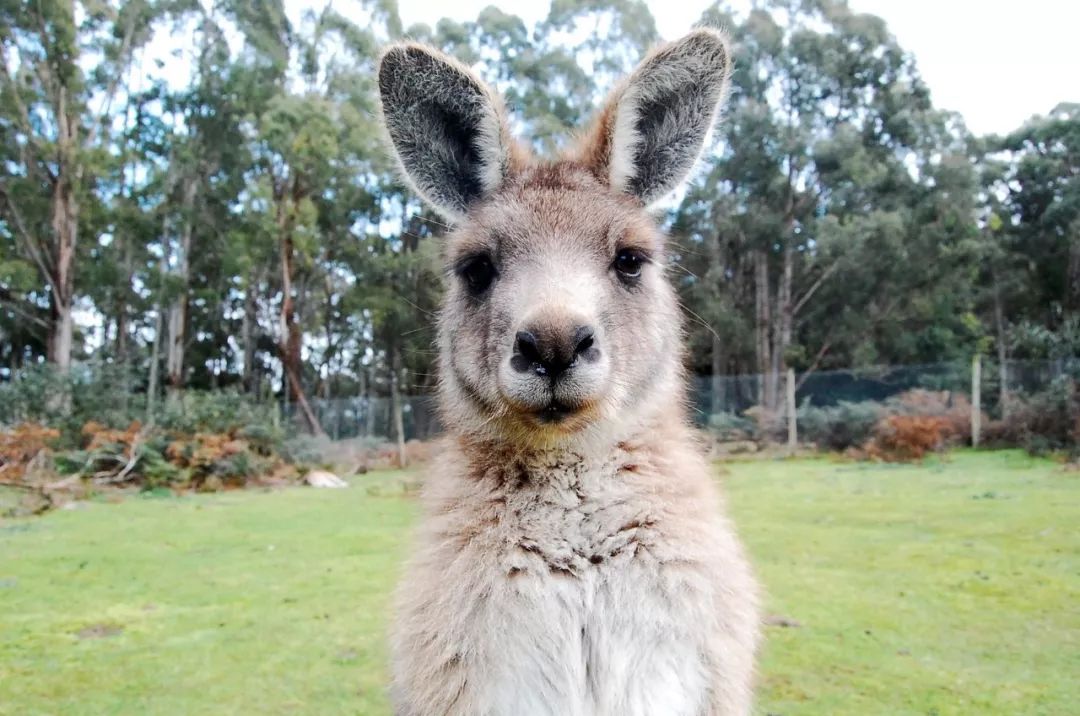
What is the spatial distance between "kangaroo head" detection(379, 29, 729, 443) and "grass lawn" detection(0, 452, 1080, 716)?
26.1 inches

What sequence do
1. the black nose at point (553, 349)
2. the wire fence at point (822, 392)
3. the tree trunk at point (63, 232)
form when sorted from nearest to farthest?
the black nose at point (553, 349) < the wire fence at point (822, 392) < the tree trunk at point (63, 232)

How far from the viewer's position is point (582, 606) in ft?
5.89

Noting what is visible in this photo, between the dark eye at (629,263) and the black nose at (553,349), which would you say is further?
the dark eye at (629,263)

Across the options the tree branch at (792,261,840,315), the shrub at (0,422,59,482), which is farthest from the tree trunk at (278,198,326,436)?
the tree branch at (792,261,840,315)

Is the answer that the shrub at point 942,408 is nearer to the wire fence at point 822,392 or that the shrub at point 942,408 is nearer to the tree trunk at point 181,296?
the wire fence at point 822,392

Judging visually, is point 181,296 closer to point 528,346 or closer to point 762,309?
point 762,309

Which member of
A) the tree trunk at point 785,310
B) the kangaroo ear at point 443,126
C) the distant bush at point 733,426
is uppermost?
the tree trunk at point 785,310

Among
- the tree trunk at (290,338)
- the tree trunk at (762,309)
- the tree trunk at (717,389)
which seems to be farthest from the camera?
the tree trunk at (762,309)

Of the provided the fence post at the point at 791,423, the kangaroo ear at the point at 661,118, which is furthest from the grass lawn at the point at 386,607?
Result: the fence post at the point at 791,423

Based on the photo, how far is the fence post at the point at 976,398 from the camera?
966cm

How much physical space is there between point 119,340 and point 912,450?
2348cm

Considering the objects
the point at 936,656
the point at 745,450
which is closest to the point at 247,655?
the point at 936,656

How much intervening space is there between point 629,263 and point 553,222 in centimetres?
25

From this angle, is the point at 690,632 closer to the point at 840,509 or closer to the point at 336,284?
the point at 840,509
